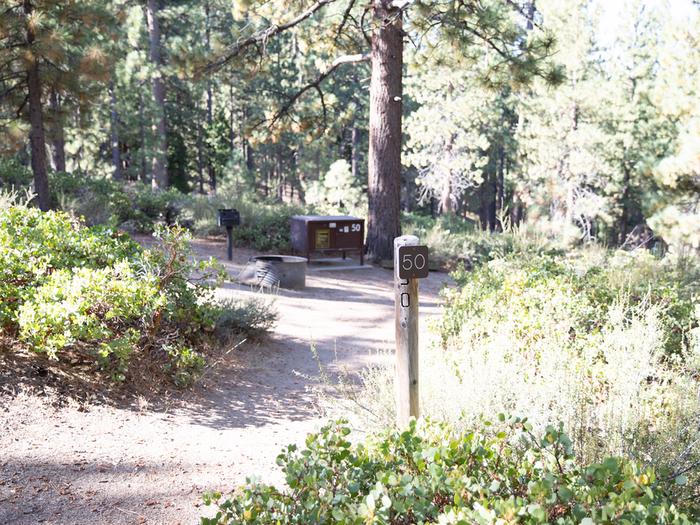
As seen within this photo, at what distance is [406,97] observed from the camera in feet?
119

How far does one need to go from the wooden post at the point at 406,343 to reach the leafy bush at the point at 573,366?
0.30 meters

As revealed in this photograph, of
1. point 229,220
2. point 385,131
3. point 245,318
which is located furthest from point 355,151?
point 245,318

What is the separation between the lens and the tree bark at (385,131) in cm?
1236

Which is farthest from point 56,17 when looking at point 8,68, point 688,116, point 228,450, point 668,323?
point 688,116

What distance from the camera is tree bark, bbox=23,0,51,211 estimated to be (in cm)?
1109

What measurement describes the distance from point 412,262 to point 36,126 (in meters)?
9.95

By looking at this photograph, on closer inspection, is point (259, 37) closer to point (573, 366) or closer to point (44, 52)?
point (44, 52)

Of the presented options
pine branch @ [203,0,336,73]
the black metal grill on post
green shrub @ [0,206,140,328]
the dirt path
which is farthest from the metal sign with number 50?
pine branch @ [203,0,336,73]

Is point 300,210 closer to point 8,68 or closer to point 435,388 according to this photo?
point 8,68

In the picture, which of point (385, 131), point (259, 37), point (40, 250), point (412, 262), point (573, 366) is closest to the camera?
point (412, 262)

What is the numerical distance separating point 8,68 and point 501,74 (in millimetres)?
8510

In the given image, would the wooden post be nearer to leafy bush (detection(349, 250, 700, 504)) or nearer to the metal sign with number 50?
the metal sign with number 50

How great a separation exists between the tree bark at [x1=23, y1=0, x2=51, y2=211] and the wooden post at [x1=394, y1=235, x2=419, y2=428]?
9349 millimetres

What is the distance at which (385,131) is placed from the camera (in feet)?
41.8
